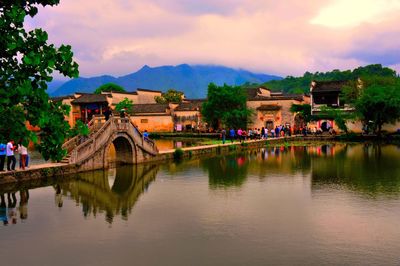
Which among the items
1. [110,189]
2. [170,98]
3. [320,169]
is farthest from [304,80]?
[110,189]

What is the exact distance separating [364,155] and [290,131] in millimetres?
21811

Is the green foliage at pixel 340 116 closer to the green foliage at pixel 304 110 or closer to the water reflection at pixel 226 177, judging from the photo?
the green foliage at pixel 304 110

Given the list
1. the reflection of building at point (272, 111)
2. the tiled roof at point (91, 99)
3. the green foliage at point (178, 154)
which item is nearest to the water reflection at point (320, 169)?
the green foliage at point (178, 154)

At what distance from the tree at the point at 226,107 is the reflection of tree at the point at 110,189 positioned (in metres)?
29.1

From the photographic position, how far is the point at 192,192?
61.2 ft

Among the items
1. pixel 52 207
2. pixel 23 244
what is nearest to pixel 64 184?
pixel 52 207

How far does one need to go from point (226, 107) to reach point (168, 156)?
26038mm

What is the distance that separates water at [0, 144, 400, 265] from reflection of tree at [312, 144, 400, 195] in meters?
0.08

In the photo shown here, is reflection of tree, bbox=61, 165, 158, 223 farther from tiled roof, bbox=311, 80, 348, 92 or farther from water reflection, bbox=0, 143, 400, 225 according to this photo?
tiled roof, bbox=311, 80, 348, 92

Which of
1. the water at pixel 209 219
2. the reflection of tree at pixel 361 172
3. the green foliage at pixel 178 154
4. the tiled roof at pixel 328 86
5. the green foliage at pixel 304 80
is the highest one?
the green foliage at pixel 304 80

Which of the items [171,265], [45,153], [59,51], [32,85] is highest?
[59,51]

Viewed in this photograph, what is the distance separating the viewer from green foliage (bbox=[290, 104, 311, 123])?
55831mm

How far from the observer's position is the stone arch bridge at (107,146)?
24125 millimetres

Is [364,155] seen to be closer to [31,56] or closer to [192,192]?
[192,192]
